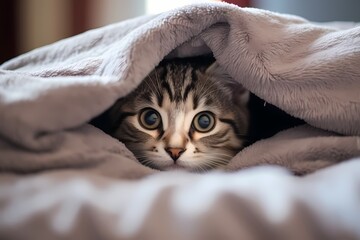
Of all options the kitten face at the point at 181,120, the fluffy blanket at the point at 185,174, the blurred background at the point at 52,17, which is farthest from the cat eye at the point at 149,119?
the blurred background at the point at 52,17

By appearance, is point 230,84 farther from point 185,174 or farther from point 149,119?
point 185,174

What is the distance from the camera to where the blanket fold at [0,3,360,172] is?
60 centimetres

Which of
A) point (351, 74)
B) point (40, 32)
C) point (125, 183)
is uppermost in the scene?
point (351, 74)

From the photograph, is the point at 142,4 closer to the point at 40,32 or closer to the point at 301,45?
the point at 40,32

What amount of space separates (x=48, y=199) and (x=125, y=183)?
0.38 ft

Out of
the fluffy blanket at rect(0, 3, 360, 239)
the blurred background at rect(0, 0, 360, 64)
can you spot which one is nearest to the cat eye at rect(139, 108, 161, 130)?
the fluffy blanket at rect(0, 3, 360, 239)

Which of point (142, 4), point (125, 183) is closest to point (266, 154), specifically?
point (125, 183)

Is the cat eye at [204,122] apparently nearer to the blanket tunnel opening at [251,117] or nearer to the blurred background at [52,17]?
the blanket tunnel opening at [251,117]

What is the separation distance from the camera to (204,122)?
93 cm

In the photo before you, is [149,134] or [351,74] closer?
[351,74]

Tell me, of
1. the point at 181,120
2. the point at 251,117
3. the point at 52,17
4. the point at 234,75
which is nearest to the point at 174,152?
the point at 181,120

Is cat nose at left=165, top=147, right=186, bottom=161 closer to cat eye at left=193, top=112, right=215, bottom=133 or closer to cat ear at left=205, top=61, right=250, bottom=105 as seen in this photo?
cat eye at left=193, top=112, right=215, bottom=133

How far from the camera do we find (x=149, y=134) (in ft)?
2.91

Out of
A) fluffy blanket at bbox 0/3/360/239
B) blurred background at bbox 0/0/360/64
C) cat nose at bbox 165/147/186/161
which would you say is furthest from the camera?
blurred background at bbox 0/0/360/64
